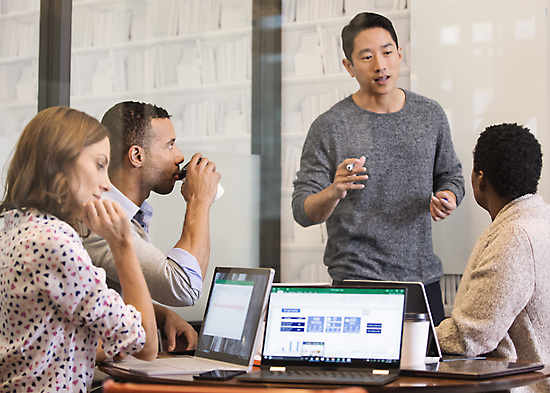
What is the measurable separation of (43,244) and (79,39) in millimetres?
1378

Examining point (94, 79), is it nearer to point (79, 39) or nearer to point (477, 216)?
point (79, 39)

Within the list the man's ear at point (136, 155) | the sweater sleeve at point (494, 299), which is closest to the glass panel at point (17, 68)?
the man's ear at point (136, 155)

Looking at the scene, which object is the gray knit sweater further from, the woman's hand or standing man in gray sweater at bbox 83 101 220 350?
the woman's hand

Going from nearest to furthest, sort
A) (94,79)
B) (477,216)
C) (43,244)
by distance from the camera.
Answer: (43,244), (94,79), (477,216)

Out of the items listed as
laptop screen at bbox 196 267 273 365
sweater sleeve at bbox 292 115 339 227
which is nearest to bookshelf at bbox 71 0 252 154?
sweater sleeve at bbox 292 115 339 227

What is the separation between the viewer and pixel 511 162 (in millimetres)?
1785

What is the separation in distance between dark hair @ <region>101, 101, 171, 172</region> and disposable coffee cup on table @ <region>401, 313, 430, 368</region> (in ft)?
3.77

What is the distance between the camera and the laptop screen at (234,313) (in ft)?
4.62

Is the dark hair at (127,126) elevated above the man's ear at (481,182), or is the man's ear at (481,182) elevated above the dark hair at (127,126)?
the dark hair at (127,126)

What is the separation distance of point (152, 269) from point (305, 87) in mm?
2174

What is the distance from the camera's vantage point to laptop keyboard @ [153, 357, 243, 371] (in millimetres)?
1373

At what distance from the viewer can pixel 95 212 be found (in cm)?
134

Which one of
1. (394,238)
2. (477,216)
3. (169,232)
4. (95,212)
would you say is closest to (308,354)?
(95,212)

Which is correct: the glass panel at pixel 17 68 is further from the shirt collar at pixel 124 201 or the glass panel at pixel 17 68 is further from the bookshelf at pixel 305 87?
the bookshelf at pixel 305 87
